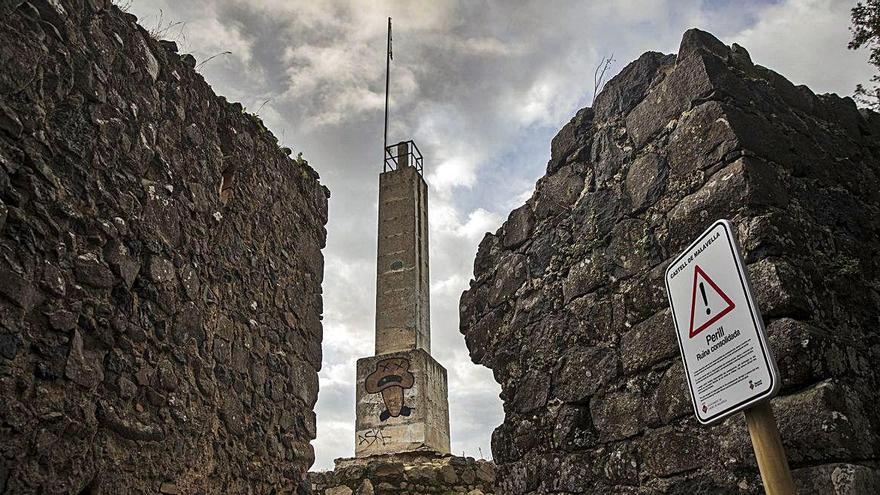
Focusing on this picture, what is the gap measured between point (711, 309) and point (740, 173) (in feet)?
3.09

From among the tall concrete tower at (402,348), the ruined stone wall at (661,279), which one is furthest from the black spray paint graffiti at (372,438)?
the ruined stone wall at (661,279)

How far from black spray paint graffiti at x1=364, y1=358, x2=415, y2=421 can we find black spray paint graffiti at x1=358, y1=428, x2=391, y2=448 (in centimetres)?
25

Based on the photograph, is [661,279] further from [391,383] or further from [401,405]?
[391,383]

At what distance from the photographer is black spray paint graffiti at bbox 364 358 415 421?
35.9 feet

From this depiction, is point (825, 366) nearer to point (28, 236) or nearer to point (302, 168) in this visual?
point (28, 236)

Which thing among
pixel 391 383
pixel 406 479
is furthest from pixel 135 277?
pixel 391 383

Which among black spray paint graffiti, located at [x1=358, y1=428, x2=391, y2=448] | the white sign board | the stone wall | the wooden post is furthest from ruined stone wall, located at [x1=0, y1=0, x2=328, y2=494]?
black spray paint graffiti, located at [x1=358, y1=428, x2=391, y2=448]

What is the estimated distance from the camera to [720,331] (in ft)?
5.32

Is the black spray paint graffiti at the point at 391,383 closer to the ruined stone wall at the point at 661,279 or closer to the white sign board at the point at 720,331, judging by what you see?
the ruined stone wall at the point at 661,279

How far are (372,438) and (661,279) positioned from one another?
8.96 m

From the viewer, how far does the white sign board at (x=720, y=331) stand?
4.86 ft

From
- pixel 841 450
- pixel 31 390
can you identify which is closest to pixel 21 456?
pixel 31 390

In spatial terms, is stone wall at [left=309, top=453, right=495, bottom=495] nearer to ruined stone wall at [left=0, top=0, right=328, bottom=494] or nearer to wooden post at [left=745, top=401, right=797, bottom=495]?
ruined stone wall at [left=0, top=0, right=328, bottom=494]

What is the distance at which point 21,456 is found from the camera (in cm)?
278
